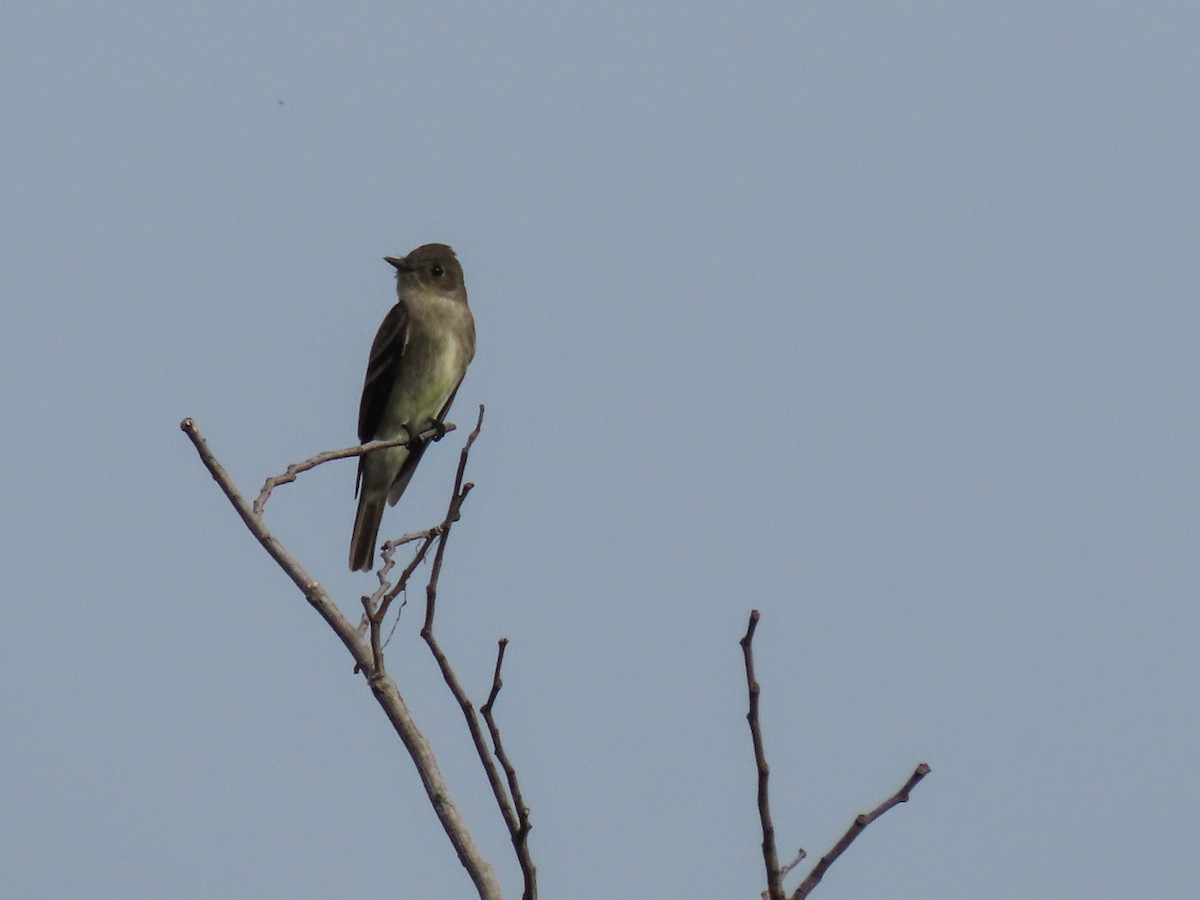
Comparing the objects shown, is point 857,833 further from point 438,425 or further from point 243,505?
point 438,425

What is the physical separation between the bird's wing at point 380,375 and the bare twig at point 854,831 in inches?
270

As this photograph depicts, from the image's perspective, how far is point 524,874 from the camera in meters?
3.05

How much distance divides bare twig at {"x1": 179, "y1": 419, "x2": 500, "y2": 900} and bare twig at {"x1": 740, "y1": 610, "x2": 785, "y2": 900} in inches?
24.6

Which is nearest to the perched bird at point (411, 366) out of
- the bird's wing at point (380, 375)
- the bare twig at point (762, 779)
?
the bird's wing at point (380, 375)

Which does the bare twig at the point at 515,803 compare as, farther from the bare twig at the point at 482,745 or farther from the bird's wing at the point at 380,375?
the bird's wing at the point at 380,375

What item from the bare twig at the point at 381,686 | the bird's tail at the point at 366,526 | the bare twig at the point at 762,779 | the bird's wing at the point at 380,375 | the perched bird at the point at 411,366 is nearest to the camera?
the bare twig at the point at 762,779

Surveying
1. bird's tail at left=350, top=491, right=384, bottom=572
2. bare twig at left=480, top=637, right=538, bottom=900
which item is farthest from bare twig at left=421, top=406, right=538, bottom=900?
bird's tail at left=350, top=491, right=384, bottom=572

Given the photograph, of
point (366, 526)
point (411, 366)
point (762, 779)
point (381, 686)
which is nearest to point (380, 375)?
point (411, 366)

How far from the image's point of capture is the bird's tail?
877cm

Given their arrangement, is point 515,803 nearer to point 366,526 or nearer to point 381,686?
point 381,686

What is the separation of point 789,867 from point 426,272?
7.49 m

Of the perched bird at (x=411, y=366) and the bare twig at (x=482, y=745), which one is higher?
the perched bird at (x=411, y=366)

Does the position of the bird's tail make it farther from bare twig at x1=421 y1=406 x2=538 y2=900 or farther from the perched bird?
bare twig at x1=421 y1=406 x2=538 y2=900

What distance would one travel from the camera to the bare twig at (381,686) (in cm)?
336
